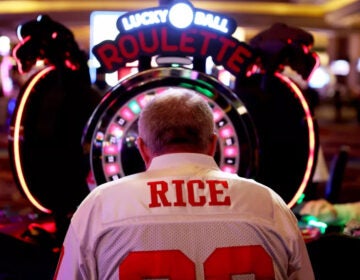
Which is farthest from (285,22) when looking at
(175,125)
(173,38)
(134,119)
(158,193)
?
(158,193)

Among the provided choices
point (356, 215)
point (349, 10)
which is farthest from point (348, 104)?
point (356, 215)

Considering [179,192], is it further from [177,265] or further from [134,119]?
[134,119]

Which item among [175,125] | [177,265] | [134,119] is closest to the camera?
[177,265]

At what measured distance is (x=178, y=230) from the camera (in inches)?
58.4

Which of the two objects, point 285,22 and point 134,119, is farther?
point 285,22

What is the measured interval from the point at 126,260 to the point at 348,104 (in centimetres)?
2059

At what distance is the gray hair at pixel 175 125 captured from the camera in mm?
1583

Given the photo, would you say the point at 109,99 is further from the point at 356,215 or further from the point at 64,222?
the point at 356,215

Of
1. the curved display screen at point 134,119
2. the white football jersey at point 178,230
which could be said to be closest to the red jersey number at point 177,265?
Result: the white football jersey at point 178,230

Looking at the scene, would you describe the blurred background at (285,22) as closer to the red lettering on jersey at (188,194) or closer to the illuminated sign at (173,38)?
the illuminated sign at (173,38)

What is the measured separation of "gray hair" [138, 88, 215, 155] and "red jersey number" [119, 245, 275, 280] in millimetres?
276

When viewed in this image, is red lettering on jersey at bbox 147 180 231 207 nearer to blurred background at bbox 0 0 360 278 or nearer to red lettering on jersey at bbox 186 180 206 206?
red lettering on jersey at bbox 186 180 206 206

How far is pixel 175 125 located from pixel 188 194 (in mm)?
188

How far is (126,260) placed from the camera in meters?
1.48
